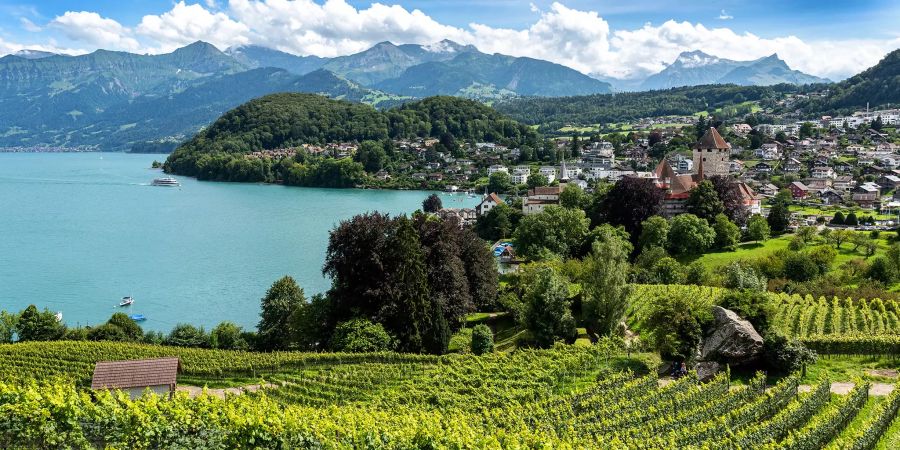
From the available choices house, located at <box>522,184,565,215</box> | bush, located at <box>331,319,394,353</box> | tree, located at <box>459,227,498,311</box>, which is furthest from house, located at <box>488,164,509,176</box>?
bush, located at <box>331,319,394,353</box>

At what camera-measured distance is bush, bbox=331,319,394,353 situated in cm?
2345

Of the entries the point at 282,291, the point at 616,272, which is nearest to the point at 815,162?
the point at 616,272

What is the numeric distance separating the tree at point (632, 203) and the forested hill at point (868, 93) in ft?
362

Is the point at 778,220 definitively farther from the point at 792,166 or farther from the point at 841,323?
the point at 792,166

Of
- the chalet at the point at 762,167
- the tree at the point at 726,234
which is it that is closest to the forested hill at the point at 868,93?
the chalet at the point at 762,167

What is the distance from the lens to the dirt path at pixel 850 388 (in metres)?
17.7

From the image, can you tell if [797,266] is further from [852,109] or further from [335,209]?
[852,109]

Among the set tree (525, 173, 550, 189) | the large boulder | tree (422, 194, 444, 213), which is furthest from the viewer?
tree (525, 173, 550, 189)

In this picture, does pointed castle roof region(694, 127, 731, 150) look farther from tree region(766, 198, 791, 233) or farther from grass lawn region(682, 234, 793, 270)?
grass lawn region(682, 234, 793, 270)

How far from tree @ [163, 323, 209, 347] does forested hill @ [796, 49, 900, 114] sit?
14328cm

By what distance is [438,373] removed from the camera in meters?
20.2

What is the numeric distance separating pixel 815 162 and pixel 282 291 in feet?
259

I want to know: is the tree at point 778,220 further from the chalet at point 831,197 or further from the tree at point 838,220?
the chalet at point 831,197

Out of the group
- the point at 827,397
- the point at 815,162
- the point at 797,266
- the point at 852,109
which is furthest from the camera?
the point at 852,109
